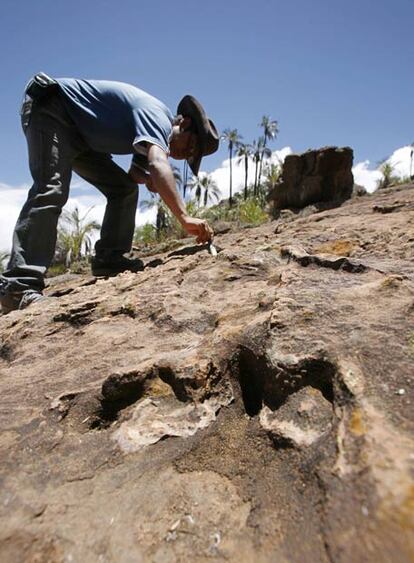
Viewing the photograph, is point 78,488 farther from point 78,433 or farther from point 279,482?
point 279,482

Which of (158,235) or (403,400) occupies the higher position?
(158,235)

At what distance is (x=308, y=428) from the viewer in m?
0.75

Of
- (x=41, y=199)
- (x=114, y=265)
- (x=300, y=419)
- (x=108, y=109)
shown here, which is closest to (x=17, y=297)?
(x=41, y=199)

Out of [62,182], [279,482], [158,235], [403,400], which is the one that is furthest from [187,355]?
[158,235]

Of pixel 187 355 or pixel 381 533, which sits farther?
pixel 187 355

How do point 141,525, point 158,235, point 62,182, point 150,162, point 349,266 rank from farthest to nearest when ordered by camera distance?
point 158,235
point 62,182
point 150,162
point 349,266
point 141,525

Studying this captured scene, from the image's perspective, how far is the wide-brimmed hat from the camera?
242 centimetres

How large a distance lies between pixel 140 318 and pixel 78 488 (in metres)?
0.75

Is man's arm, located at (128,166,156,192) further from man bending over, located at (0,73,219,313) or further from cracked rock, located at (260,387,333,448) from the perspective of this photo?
cracked rock, located at (260,387,333,448)

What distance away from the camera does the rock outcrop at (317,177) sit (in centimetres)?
906

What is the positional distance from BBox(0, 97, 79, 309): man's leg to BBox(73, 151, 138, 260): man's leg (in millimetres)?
326

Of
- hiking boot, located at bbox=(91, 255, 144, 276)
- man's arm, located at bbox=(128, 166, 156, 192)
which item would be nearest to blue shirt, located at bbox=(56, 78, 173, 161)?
man's arm, located at bbox=(128, 166, 156, 192)

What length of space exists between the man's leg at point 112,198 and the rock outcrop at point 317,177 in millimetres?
7132

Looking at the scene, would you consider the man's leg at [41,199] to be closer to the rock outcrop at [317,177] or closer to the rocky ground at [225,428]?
the rocky ground at [225,428]
